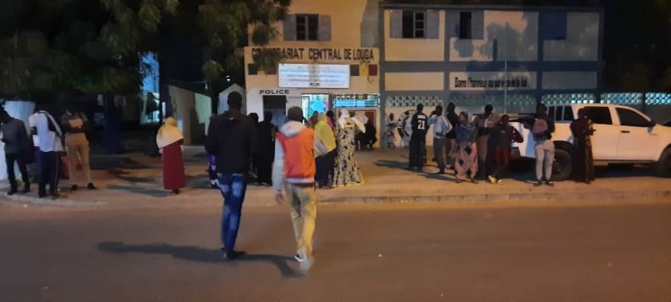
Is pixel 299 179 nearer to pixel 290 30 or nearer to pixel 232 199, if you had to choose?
pixel 232 199

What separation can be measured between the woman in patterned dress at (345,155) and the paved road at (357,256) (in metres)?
2.18

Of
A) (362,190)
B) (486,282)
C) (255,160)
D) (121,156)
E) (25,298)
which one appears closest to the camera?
(25,298)

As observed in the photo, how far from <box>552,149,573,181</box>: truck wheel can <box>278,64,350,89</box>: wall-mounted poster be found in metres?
12.3

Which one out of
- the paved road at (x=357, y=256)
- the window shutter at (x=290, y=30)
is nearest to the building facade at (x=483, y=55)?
the window shutter at (x=290, y=30)

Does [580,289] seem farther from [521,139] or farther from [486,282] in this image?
[521,139]

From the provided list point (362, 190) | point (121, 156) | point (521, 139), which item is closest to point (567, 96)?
point (521, 139)

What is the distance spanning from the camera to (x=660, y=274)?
6.23m

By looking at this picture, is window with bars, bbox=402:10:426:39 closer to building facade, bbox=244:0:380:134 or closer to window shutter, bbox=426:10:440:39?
window shutter, bbox=426:10:440:39

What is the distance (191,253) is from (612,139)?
9.80m


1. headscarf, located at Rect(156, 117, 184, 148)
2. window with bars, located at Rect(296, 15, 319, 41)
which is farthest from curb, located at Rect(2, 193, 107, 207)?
window with bars, located at Rect(296, 15, 319, 41)

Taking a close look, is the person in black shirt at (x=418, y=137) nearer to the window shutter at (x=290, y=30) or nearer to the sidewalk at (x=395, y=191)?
the sidewalk at (x=395, y=191)

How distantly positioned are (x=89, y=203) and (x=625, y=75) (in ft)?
70.0

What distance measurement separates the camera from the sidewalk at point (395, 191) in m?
11.1

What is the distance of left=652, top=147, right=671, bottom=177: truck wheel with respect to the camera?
43.3 feet
